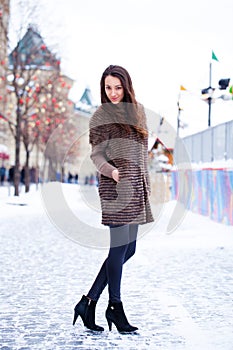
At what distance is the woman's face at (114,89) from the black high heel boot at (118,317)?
1.32 meters

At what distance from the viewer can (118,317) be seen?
14.1ft

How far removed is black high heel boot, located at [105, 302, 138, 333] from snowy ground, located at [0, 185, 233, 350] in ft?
0.21

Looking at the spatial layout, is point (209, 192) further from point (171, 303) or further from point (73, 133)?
point (73, 133)

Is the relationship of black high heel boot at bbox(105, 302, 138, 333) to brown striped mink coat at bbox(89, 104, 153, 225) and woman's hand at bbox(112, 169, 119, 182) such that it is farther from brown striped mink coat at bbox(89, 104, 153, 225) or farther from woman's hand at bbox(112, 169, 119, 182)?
woman's hand at bbox(112, 169, 119, 182)

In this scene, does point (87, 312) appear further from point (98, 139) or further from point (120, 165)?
point (98, 139)

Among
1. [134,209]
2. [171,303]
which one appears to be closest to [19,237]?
[171,303]

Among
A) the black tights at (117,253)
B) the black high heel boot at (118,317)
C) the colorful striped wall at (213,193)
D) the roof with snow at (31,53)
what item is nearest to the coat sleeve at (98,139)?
the black tights at (117,253)

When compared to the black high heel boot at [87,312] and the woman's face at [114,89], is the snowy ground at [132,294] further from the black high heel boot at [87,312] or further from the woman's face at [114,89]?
the woman's face at [114,89]

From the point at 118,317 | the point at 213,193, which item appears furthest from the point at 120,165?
the point at 213,193

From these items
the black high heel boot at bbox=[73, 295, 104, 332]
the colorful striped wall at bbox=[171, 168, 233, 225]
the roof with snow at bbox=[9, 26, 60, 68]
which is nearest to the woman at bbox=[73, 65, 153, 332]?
the black high heel boot at bbox=[73, 295, 104, 332]

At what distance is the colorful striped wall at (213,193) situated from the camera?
46.1ft

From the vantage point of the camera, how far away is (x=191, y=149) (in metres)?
20.1

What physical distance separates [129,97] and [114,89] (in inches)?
4.3

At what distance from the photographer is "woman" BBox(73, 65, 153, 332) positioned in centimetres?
424
